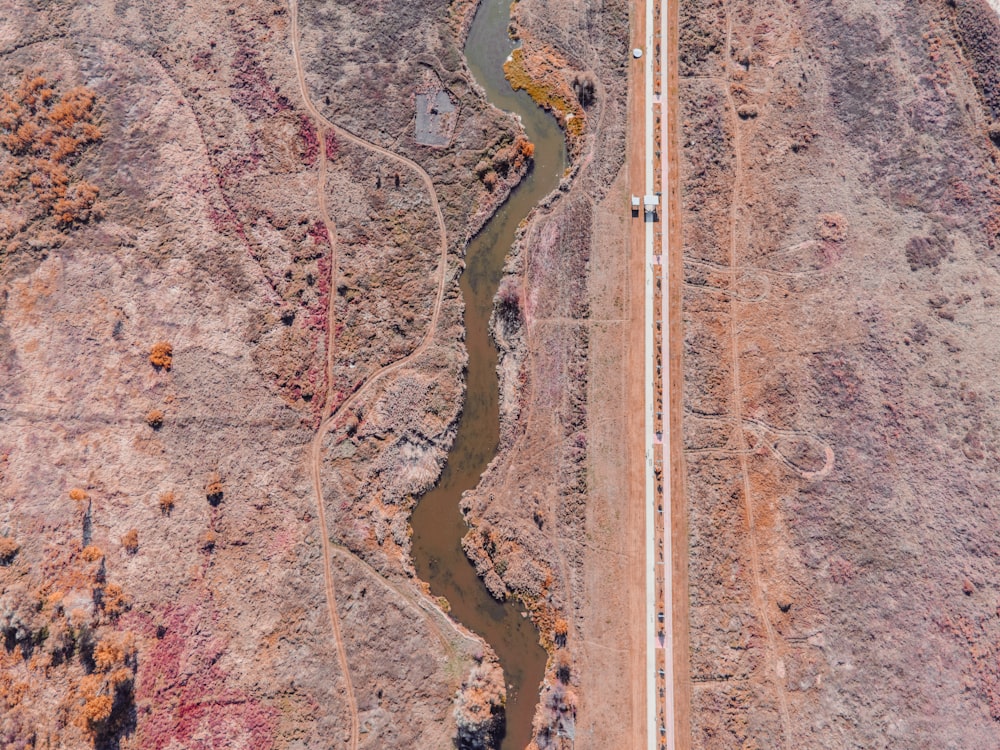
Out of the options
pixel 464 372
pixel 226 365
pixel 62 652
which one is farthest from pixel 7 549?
pixel 464 372

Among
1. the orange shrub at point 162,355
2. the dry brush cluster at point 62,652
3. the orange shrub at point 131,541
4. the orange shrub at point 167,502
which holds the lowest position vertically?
the dry brush cluster at point 62,652

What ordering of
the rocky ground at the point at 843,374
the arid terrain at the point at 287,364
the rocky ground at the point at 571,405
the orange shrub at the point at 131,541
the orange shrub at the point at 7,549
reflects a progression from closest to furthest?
the orange shrub at the point at 7,549
the rocky ground at the point at 843,374
the orange shrub at the point at 131,541
the arid terrain at the point at 287,364
the rocky ground at the point at 571,405

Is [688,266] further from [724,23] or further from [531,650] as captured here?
[531,650]

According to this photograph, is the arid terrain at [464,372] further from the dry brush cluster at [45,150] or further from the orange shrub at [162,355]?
the orange shrub at [162,355]

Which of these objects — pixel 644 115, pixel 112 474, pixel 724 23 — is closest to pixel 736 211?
pixel 644 115

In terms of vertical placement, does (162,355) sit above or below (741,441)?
above

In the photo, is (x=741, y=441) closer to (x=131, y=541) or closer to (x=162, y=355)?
(x=162, y=355)

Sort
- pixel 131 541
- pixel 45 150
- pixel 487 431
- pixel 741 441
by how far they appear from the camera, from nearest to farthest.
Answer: pixel 131 541 → pixel 741 441 → pixel 45 150 → pixel 487 431

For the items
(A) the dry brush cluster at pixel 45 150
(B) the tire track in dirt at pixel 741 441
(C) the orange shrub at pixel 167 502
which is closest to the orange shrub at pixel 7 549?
(C) the orange shrub at pixel 167 502
